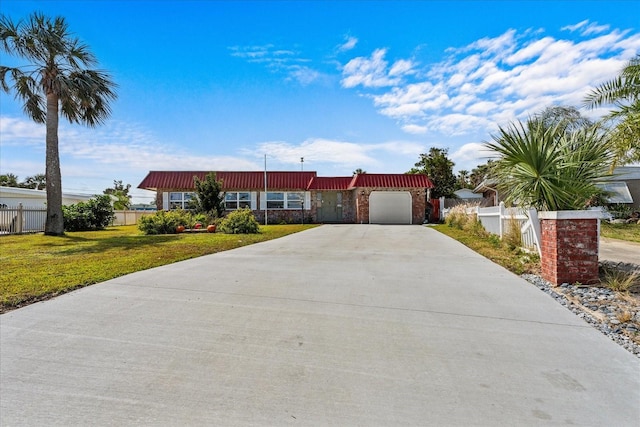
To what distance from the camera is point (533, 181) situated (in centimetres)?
677

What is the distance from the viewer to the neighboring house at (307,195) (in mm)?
26531

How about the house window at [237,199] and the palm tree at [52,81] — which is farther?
the house window at [237,199]

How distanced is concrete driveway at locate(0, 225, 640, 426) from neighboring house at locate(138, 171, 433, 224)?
69.2ft

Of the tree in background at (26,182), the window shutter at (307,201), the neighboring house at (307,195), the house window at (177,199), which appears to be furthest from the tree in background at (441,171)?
the tree in background at (26,182)

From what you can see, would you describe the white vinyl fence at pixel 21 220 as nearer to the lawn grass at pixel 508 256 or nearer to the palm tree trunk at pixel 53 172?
the palm tree trunk at pixel 53 172

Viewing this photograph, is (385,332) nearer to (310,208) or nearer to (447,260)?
(447,260)

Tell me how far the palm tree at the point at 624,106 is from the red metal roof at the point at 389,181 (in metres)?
16.3

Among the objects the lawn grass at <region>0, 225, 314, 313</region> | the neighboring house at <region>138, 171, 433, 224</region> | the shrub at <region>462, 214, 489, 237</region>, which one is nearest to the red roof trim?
the neighboring house at <region>138, 171, 433, 224</region>

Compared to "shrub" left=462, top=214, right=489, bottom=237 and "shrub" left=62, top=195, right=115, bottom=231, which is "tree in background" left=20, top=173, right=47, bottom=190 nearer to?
"shrub" left=62, top=195, right=115, bottom=231

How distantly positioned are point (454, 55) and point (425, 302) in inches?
394

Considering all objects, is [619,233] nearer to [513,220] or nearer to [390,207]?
[513,220]

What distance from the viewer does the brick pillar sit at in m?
5.70

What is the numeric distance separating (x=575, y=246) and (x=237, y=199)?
25126 mm

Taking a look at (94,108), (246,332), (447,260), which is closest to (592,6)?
(447,260)
